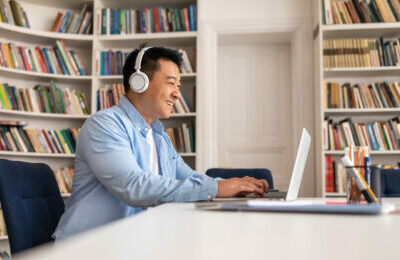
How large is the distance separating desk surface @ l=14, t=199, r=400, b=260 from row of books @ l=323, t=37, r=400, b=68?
A: 3138 millimetres

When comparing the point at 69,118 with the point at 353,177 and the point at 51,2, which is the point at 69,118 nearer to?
the point at 51,2

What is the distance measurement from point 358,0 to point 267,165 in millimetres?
1644

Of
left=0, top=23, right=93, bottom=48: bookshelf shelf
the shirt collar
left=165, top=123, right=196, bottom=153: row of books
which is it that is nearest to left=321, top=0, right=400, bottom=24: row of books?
left=165, top=123, right=196, bottom=153: row of books

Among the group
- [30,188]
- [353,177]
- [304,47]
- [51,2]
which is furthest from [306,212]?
[51,2]

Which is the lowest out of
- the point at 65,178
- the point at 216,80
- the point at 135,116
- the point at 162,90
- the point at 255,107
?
the point at 65,178

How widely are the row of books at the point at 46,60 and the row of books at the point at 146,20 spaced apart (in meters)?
0.37

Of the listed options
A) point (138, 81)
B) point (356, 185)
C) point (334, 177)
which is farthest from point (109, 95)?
point (356, 185)

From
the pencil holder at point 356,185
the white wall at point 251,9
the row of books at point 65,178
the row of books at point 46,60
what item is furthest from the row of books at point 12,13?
the pencil holder at point 356,185

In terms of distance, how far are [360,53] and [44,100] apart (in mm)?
2783

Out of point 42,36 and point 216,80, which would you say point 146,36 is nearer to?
point 216,80

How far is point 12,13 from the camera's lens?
13.3 feet

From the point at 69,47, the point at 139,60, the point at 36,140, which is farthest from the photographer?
the point at 69,47

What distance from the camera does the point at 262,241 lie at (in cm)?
58

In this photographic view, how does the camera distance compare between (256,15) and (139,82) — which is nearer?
(139,82)
